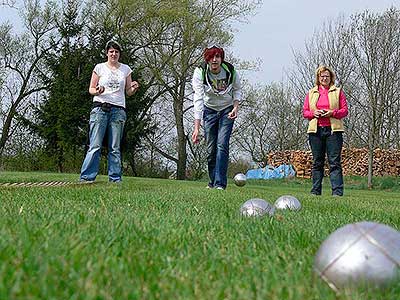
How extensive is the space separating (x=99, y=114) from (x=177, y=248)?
5.51 metres

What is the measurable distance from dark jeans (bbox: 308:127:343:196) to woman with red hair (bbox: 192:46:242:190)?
1435 mm

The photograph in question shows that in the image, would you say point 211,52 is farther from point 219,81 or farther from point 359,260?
point 359,260

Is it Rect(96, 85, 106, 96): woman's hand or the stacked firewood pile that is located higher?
the stacked firewood pile

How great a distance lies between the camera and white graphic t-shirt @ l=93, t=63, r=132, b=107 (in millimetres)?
7383

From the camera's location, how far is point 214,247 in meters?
2.14

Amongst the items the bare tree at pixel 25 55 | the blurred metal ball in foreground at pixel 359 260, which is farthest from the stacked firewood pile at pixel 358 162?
the blurred metal ball in foreground at pixel 359 260

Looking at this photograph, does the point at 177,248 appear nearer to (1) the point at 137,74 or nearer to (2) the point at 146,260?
(2) the point at 146,260

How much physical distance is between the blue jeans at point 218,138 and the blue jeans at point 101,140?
1243mm

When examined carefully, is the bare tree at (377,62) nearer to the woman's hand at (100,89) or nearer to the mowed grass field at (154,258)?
the woman's hand at (100,89)

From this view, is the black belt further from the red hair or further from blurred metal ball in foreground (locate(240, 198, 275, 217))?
blurred metal ball in foreground (locate(240, 198, 275, 217))

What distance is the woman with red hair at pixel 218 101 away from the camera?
300 inches

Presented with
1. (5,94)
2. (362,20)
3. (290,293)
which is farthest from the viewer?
(5,94)

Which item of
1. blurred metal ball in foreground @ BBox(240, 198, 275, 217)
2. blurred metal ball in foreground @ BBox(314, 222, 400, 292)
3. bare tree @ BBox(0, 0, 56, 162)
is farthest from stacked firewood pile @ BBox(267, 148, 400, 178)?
blurred metal ball in foreground @ BBox(314, 222, 400, 292)

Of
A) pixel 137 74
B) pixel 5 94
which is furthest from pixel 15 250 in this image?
pixel 5 94
